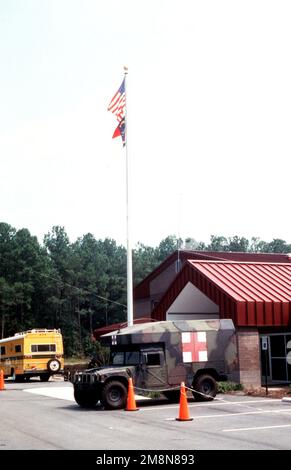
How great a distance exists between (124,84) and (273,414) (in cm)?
1852

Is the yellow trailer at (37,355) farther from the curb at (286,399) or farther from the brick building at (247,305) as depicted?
the curb at (286,399)

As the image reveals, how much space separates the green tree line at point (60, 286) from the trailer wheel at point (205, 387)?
2672 inches

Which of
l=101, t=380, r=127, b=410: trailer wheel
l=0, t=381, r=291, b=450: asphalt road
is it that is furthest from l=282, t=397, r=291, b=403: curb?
l=101, t=380, r=127, b=410: trailer wheel

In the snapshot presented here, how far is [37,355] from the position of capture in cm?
3503

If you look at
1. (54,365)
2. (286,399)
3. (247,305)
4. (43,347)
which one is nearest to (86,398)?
(286,399)

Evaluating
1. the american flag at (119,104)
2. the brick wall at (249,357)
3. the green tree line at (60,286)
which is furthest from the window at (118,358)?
the green tree line at (60,286)

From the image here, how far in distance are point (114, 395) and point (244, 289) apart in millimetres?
9429

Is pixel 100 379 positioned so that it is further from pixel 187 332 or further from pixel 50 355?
pixel 50 355

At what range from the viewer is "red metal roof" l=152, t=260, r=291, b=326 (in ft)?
79.6

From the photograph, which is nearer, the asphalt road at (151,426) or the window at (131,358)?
the asphalt road at (151,426)

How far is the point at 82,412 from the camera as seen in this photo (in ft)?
56.6

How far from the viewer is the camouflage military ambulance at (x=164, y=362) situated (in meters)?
18.0

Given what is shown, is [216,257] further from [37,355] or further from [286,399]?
[286,399]
